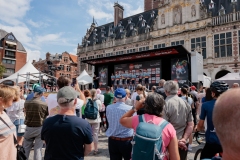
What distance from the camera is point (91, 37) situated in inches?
1553

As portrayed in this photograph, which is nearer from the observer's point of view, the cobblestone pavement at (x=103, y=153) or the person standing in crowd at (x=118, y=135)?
the person standing in crowd at (x=118, y=135)

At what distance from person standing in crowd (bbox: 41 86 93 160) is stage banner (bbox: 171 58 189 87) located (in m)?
15.0

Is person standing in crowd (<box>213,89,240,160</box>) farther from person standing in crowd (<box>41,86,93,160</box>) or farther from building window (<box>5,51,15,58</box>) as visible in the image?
building window (<box>5,51,15,58</box>)

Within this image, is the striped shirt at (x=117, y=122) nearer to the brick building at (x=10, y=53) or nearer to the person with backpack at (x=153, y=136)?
the person with backpack at (x=153, y=136)

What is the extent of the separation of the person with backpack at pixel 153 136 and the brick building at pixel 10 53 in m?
52.0

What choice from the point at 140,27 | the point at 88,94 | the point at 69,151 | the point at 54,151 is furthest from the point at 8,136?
the point at 140,27

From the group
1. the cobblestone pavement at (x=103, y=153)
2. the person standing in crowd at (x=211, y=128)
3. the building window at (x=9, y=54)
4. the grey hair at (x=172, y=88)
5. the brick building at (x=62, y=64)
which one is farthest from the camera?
the brick building at (x=62, y=64)

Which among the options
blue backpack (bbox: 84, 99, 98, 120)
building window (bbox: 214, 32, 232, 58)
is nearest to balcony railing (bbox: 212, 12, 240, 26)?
building window (bbox: 214, 32, 232, 58)

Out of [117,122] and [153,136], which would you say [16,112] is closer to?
[117,122]

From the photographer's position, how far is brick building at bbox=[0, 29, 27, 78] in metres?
47.2

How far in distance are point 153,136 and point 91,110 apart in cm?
379

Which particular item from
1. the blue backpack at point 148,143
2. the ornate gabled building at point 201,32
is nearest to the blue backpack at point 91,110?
the blue backpack at point 148,143

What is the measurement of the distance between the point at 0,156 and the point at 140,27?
A: 3097 cm

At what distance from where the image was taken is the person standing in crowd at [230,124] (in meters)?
0.94
